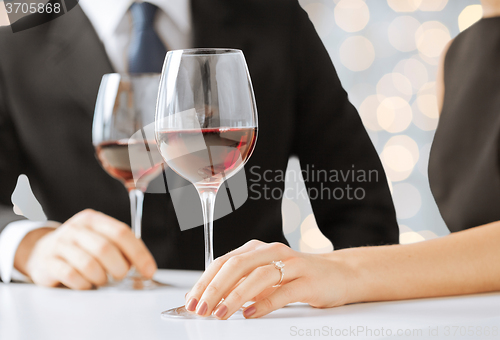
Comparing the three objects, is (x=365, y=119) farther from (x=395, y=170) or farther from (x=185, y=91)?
(x=185, y=91)

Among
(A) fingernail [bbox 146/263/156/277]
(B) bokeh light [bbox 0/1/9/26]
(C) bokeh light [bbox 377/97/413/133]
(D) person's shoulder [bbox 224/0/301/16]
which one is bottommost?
(C) bokeh light [bbox 377/97/413/133]

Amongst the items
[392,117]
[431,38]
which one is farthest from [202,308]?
[431,38]

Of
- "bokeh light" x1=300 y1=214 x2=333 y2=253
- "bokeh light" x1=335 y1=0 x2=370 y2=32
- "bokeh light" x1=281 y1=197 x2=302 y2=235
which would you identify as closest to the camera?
"bokeh light" x1=281 y1=197 x2=302 y2=235

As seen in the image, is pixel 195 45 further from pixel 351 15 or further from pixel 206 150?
pixel 351 15

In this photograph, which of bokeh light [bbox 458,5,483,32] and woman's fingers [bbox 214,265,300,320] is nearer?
woman's fingers [bbox 214,265,300,320]

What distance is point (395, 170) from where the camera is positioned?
291 cm

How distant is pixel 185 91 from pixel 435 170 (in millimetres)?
1471

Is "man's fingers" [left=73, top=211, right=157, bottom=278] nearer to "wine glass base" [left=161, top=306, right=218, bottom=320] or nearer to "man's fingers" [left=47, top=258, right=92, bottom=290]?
"man's fingers" [left=47, top=258, right=92, bottom=290]

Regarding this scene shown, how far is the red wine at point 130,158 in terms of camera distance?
60cm

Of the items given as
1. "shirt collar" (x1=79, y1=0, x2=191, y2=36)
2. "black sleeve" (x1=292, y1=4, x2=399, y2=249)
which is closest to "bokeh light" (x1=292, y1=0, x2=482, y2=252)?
"black sleeve" (x1=292, y1=4, x2=399, y2=249)

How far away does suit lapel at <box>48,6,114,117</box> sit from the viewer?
1229 mm

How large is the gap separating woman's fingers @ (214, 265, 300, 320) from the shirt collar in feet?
3.22

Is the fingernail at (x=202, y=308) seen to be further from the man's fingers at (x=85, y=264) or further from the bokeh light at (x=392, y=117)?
the bokeh light at (x=392, y=117)

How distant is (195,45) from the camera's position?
1274 millimetres
